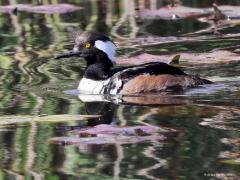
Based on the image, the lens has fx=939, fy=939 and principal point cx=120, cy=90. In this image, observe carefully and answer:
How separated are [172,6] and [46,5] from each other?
247cm

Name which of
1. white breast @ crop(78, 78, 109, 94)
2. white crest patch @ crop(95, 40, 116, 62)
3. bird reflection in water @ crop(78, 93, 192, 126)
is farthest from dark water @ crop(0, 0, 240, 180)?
white crest patch @ crop(95, 40, 116, 62)

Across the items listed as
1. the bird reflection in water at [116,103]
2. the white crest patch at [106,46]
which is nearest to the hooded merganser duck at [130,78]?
the white crest patch at [106,46]

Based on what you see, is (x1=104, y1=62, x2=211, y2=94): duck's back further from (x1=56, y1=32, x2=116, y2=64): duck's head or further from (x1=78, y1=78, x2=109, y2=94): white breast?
(x1=56, y1=32, x2=116, y2=64): duck's head

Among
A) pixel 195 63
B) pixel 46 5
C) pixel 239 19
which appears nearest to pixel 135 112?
pixel 195 63

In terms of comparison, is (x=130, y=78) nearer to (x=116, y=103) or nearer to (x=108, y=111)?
(x=116, y=103)

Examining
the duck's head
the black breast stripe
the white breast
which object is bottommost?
the white breast

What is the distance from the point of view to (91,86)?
37.7ft

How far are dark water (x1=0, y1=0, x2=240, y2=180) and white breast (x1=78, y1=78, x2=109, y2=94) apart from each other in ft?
0.59

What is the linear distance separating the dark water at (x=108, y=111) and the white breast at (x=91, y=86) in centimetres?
18

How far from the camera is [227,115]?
926cm

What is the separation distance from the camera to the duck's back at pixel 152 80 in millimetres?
11297

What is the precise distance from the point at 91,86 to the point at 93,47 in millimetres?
657

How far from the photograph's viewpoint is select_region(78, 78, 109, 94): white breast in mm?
11422

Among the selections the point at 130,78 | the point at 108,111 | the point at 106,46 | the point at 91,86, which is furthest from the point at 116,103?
the point at 106,46
